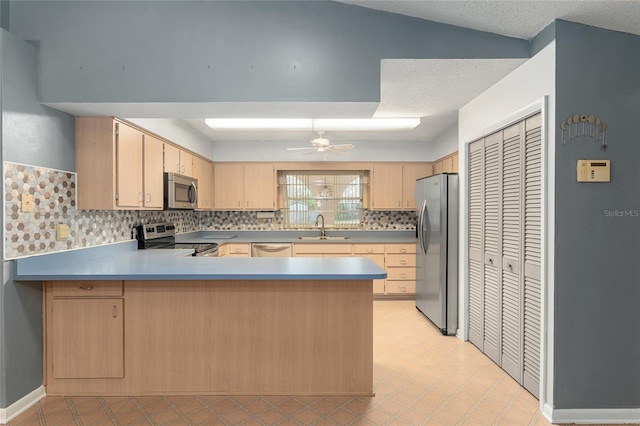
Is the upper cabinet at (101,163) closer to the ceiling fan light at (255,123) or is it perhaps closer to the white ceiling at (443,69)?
the white ceiling at (443,69)

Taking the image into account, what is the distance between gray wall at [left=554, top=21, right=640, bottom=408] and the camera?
7.63 feet

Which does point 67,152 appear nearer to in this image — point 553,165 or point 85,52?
point 85,52

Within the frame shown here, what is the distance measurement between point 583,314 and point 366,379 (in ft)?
4.78

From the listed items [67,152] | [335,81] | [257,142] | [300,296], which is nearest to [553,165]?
[335,81]

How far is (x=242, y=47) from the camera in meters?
2.61

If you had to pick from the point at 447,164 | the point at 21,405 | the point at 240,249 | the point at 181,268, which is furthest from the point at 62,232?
the point at 447,164

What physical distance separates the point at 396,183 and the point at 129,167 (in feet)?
12.5

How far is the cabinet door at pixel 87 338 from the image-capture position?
263 cm

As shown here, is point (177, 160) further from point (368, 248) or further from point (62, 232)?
point (368, 248)

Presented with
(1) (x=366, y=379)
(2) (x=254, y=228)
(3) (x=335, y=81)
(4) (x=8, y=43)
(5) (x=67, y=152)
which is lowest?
(1) (x=366, y=379)

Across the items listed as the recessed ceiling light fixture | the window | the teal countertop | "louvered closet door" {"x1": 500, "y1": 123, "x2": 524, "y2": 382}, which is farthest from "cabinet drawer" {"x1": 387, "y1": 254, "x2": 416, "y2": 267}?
the teal countertop

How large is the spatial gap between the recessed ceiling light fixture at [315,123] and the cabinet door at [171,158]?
0.49 meters

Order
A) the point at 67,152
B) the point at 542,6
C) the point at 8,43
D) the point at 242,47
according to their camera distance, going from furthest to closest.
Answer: the point at 67,152, the point at 242,47, the point at 8,43, the point at 542,6

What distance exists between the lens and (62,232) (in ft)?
9.18
